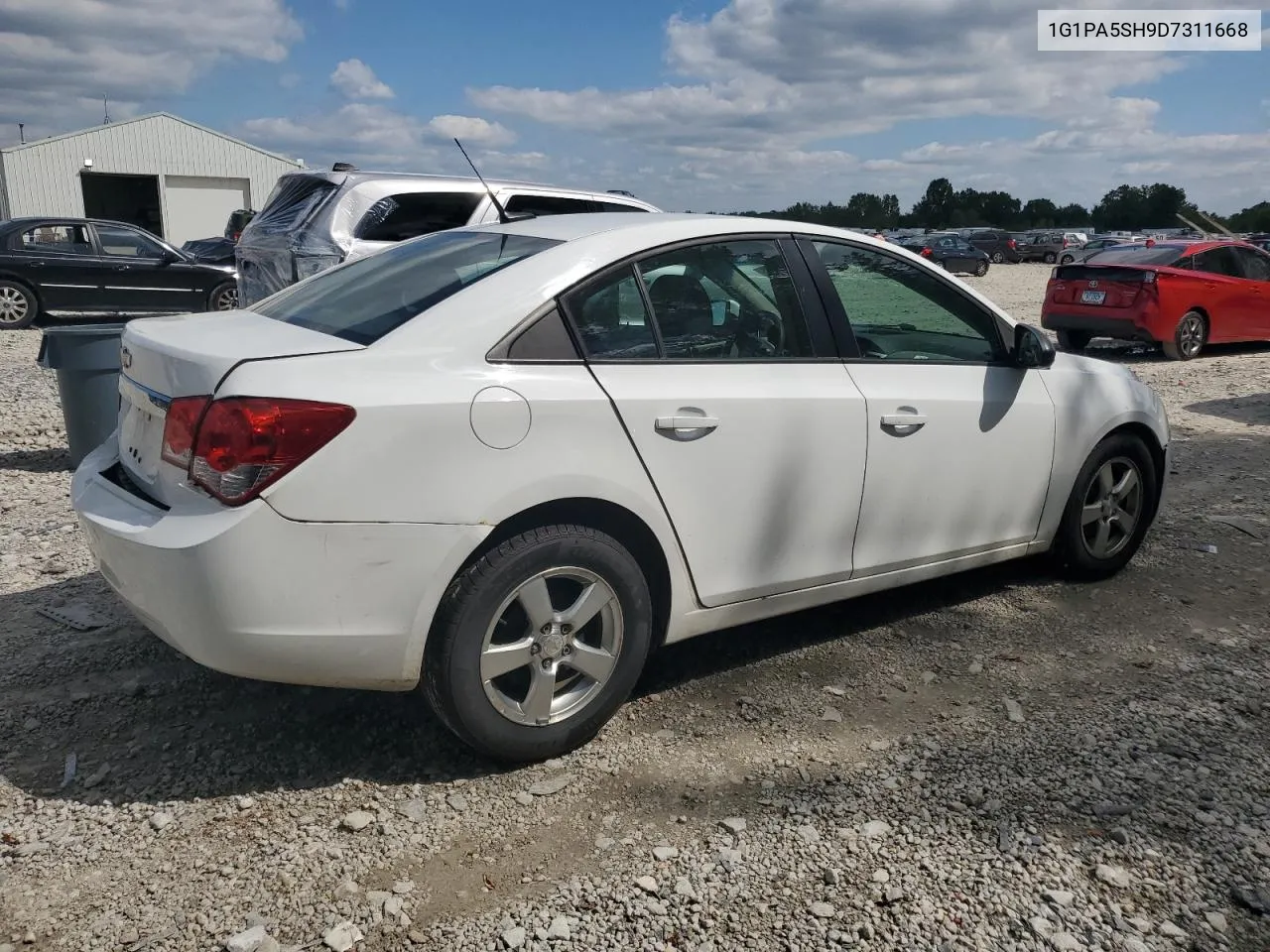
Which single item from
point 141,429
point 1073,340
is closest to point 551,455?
point 141,429

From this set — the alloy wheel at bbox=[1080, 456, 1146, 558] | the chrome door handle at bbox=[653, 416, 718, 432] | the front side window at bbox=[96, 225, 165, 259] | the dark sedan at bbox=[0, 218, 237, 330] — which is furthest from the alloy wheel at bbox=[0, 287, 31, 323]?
Answer: the alloy wheel at bbox=[1080, 456, 1146, 558]

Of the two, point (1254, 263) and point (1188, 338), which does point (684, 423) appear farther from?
point (1254, 263)

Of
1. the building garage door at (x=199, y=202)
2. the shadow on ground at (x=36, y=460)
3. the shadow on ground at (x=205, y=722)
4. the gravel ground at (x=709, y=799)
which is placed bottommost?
the gravel ground at (x=709, y=799)

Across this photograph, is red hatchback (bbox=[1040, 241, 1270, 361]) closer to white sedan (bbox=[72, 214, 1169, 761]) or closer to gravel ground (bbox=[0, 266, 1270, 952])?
gravel ground (bbox=[0, 266, 1270, 952])

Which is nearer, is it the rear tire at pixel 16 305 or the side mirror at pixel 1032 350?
the side mirror at pixel 1032 350

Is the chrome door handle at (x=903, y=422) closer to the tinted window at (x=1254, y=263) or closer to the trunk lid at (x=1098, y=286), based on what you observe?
the trunk lid at (x=1098, y=286)

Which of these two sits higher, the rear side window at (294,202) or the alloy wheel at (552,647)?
the rear side window at (294,202)

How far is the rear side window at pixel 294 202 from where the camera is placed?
305 inches

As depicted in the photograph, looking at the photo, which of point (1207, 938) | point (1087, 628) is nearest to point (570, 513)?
point (1207, 938)

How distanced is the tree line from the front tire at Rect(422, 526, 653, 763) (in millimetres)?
80826

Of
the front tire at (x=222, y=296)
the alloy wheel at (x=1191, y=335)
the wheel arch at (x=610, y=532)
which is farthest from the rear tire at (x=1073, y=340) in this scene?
the front tire at (x=222, y=296)

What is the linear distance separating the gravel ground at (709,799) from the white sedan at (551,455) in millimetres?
322

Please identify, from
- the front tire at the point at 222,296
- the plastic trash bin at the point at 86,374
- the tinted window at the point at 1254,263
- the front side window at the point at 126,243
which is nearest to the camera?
the plastic trash bin at the point at 86,374

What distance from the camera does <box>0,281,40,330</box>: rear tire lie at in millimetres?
14445
